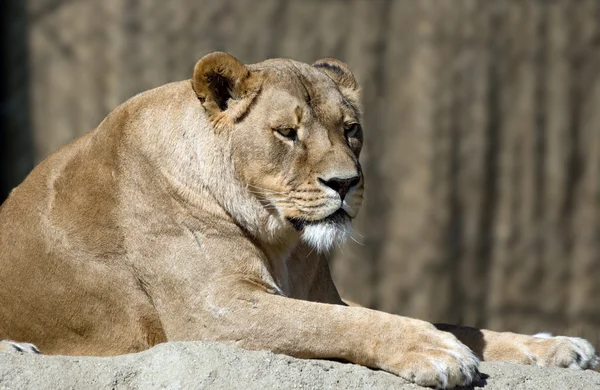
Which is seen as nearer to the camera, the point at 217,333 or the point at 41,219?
the point at 217,333

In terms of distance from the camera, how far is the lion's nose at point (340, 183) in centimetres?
446

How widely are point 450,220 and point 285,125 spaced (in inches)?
125

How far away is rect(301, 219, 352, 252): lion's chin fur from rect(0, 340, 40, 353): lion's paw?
1.24m

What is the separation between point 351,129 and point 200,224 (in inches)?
31.6

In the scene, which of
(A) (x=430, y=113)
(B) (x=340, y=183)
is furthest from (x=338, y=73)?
(A) (x=430, y=113)

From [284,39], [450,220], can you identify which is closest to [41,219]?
[284,39]

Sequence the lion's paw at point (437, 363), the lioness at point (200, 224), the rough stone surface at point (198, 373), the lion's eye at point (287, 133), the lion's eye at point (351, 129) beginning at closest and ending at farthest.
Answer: the rough stone surface at point (198, 373), the lion's paw at point (437, 363), the lioness at point (200, 224), the lion's eye at point (287, 133), the lion's eye at point (351, 129)

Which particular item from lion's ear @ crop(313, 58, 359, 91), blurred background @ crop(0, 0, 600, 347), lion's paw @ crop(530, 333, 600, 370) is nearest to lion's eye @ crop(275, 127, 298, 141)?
lion's ear @ crop(313, 58, 359, 91)

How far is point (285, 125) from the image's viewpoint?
15.1ft

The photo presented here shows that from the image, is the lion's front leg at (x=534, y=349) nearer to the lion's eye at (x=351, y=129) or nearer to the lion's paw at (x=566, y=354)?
the lion's paw at (x=566, y=354)

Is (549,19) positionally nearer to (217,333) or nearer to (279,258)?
(279,258)

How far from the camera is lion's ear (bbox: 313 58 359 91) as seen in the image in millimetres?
5200

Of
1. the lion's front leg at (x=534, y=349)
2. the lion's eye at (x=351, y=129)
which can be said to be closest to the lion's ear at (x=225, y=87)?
the lion's eye at (x=351, y=129)

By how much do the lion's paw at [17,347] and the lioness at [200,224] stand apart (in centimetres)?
1
